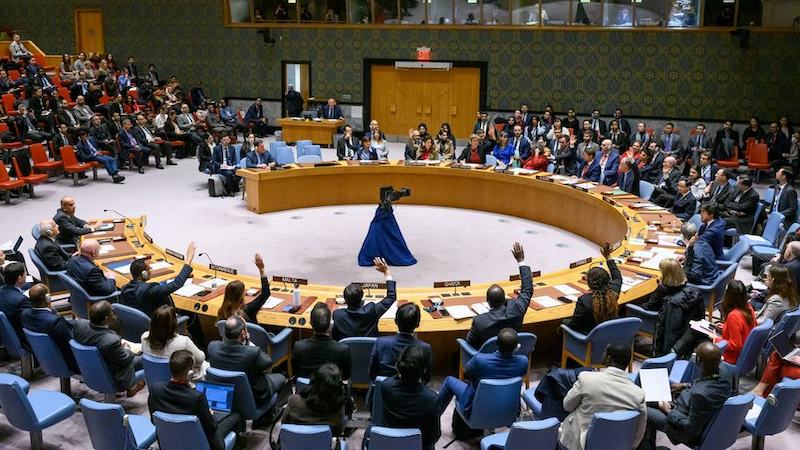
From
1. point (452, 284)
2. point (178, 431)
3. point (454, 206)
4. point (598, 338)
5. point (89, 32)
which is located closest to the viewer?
point (178, 431)

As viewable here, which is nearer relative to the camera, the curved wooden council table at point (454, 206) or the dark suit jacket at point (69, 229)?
the curved wooden council table at point (454, 206)

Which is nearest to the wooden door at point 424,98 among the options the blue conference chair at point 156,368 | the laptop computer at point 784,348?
the laptop computer at point 784,348

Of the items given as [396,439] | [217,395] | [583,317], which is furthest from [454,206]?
[396,439]

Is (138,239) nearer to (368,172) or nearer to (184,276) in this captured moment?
(184,276)

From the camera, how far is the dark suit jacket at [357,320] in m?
6.48

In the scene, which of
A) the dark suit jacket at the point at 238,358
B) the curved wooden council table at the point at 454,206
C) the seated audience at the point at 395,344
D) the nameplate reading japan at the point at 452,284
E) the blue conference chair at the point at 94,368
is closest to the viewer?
the dark suit jacket at the point at 238,358

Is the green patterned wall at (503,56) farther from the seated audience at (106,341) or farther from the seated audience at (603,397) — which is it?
the seated audience at (106,341)

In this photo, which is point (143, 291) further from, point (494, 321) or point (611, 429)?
point (611, 429)

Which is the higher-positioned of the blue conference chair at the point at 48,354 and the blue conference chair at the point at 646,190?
the blue conference chair at the point at 646,190

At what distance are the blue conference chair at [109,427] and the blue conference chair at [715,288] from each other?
5.89m

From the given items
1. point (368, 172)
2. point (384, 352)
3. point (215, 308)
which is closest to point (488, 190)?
point (368, 172)

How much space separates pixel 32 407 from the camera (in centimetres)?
566

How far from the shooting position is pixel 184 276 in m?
7.41

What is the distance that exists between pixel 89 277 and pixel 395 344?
3.75 metres
